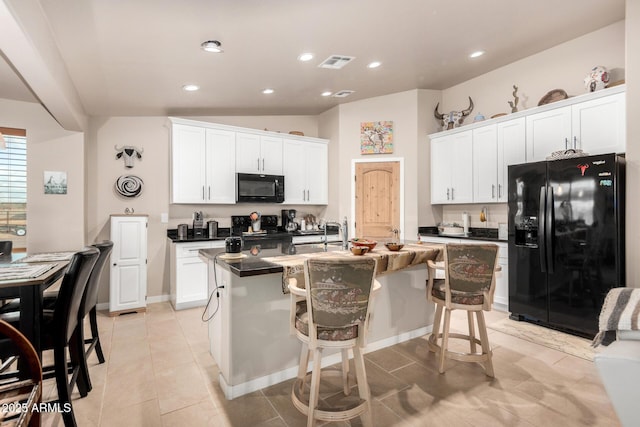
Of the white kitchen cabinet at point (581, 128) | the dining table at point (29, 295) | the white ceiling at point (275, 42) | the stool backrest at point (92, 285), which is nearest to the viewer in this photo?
the dining table at point (29, 295)

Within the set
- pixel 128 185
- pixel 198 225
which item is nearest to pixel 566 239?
pixel 198 225

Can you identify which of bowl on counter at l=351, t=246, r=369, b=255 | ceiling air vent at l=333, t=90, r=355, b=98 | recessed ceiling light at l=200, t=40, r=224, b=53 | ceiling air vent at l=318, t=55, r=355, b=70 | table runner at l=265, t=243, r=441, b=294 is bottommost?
table runner at l=265, t=243, r=441, b=294

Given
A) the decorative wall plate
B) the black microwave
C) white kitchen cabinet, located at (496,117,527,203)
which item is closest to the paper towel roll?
white kitchen cabinet, located at (496,117,527,203)

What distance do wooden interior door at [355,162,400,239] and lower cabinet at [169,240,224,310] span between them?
2.41 meters

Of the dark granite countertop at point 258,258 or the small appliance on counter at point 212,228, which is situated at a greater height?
the small appliance on counter at point 212,228

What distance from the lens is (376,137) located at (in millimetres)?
5258

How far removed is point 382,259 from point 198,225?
3.11 m

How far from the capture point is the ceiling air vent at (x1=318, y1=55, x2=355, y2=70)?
3568 mm

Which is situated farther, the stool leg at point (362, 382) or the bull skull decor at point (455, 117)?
the bull skull decor at point (455, 117)

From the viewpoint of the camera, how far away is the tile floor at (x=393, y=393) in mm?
2025

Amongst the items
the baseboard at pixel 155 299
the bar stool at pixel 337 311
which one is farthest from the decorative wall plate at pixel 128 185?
the bar stool at pixel 337 311

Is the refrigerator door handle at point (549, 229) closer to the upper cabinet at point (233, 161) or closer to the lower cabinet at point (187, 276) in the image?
the upper cabinet at point (233, 161)

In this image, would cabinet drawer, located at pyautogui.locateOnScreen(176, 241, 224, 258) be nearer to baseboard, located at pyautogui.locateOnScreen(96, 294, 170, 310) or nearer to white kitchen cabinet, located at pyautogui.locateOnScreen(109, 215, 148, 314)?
white kitchen cabinet, located at pyautogui.locateOnScreen(109, 215, 148, 314)

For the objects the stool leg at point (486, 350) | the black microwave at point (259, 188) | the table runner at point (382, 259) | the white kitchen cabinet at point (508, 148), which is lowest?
the stool leg at point (486, 350)
